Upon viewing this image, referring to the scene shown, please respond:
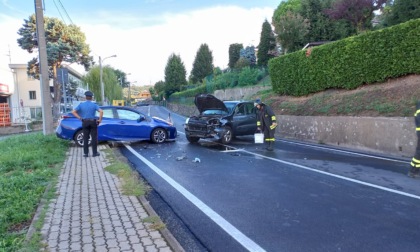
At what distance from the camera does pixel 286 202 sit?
568 cm

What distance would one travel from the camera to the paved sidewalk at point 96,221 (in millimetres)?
3939

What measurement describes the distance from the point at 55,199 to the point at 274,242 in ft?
11.8

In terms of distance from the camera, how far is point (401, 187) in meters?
6.55

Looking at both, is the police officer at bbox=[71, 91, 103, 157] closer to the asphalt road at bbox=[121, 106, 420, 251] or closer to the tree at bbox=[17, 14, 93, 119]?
the asphalt road at bbox=[121, 106, 420, 251]

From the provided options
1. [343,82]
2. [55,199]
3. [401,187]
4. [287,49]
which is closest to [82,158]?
[55,199]

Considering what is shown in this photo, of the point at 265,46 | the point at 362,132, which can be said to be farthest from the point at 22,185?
the point at 265,46

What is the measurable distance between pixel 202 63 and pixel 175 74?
9.88m

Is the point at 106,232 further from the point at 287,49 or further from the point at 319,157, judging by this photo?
the point at 287,49

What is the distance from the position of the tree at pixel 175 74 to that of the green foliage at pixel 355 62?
58.0 m

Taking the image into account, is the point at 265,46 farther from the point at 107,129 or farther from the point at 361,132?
the point at 107,129

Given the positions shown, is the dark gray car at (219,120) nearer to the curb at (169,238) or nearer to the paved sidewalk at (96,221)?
the paved sidewalk at (96,221)

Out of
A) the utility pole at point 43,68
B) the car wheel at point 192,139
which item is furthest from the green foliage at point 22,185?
the car wheel at point 192,139

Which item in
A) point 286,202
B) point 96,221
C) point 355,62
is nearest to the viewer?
point 96,221

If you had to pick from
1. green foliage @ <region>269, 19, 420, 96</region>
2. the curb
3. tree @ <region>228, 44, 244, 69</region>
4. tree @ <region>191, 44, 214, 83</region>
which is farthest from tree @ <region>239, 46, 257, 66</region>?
the curb
